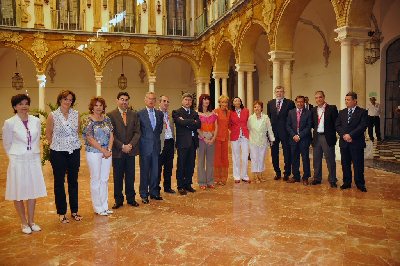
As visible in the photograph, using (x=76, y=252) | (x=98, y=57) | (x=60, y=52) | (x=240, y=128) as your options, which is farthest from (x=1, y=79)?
(x=76, y=252)

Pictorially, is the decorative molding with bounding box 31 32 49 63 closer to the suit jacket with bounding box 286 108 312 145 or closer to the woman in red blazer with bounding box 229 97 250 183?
the woman in red blazer with bounding box 229 97 250 183

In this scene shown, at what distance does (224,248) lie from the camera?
11.5 feet

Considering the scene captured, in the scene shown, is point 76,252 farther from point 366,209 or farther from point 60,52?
point 60,52

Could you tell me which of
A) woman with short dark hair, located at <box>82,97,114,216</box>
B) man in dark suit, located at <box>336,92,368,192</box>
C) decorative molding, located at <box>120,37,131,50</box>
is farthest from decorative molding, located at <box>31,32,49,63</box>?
man in dark suit, located at <box>336,92,368,192</box>

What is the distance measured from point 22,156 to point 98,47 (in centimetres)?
1542

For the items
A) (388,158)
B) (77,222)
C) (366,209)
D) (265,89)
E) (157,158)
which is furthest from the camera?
(265,89)

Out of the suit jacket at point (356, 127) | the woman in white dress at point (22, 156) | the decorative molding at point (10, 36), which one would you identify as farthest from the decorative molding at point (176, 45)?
the woman in white dress at point (22, 156)

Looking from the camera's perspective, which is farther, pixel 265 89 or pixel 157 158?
pixel 265 89

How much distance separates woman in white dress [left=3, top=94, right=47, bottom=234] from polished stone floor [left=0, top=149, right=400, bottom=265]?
0.42 m

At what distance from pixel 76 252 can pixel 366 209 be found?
Answer: 138 inches

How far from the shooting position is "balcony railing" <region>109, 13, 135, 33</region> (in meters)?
18.6

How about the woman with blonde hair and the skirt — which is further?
the woman with blonde hair

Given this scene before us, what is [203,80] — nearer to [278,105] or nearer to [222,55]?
[222,55]

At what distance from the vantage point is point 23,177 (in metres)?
3.98
